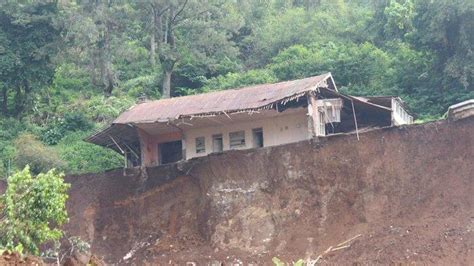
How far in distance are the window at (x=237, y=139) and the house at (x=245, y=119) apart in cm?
2

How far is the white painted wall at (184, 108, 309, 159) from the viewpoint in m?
30.5

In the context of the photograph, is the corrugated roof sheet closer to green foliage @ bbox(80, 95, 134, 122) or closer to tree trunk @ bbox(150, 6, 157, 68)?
green foliage @ bbox(80, 95, 134, 122)

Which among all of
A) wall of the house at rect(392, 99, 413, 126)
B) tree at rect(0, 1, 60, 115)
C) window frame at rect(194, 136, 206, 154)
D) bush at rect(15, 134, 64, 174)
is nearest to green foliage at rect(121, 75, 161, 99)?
tree at rect(0, 1, 60, 115)

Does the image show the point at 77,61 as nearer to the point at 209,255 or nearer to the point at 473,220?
the point at 209,255

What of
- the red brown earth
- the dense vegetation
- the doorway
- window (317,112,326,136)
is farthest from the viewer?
the dense vegetation

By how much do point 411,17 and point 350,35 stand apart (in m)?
9.21

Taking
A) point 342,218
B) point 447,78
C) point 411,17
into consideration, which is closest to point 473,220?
point 342,218

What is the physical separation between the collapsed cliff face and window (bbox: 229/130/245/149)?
171cm

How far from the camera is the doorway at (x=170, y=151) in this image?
33.5 m

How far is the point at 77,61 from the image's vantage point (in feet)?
147

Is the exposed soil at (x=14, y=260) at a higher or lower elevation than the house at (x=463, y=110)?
lower

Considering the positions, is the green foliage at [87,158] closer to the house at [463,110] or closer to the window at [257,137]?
the window at [257,137]

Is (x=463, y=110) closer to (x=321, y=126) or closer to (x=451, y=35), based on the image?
(x=321, y=126)

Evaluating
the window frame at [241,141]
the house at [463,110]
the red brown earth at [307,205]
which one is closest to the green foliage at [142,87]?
the window frame at [241,141]
